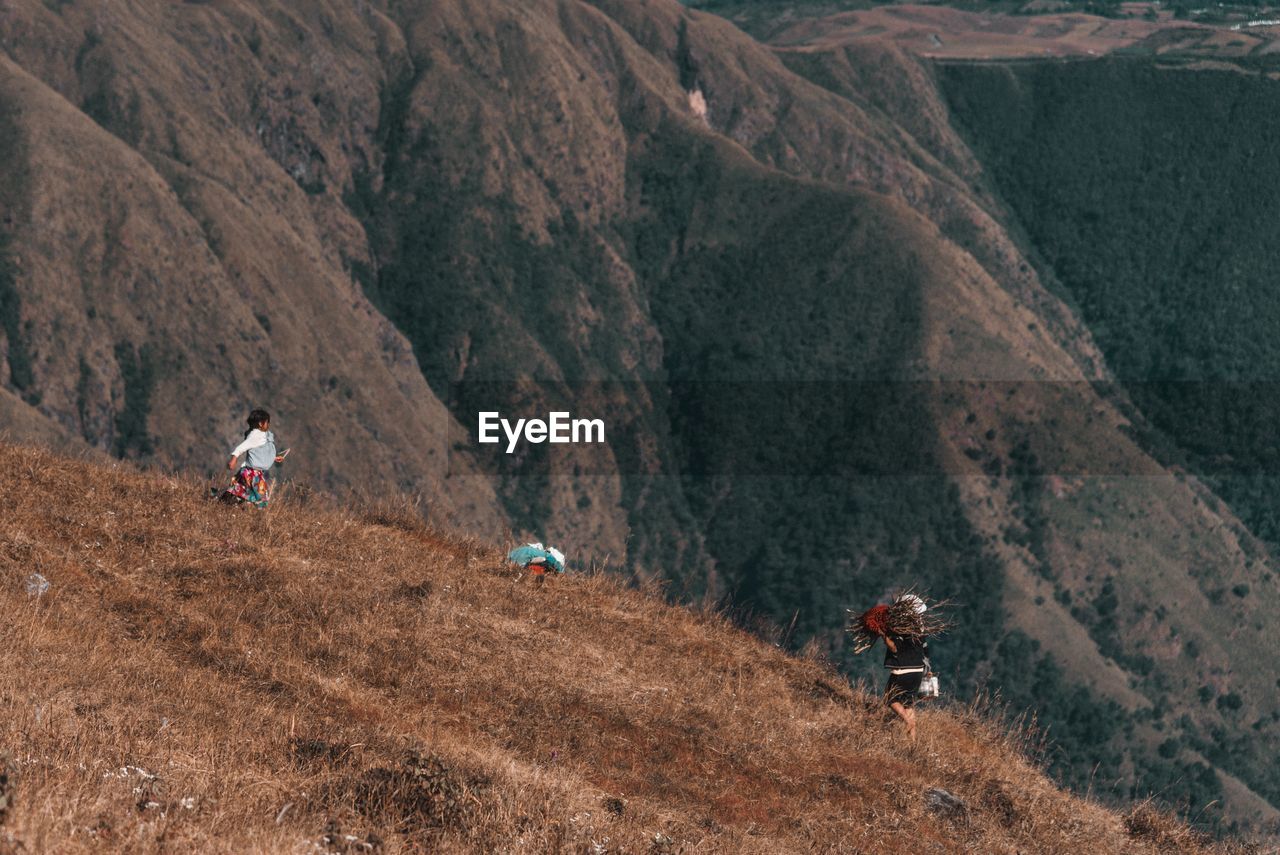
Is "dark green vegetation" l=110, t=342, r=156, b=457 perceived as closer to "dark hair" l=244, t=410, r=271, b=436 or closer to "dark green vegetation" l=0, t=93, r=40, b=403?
"dark green vegetation" l=0, t=93, r=40, b=403

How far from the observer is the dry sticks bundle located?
17.2 meters

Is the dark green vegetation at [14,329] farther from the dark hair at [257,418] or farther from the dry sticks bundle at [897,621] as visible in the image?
the dry sticks bundle at [897,621]

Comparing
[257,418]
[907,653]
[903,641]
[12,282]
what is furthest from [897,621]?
[12,282]

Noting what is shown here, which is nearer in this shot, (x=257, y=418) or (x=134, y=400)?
(x=257, y=418)

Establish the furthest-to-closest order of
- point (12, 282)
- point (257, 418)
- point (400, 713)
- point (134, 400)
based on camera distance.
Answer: point (134, 400), point (12, 282), point (257, 418), point (400, 713)

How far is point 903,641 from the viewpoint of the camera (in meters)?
17.3

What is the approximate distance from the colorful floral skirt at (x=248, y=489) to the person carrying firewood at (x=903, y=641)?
7947 millimetres

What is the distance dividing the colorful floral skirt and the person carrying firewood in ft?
26.1

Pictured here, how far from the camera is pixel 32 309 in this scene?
172m

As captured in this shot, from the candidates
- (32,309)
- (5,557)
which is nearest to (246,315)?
(32,309)

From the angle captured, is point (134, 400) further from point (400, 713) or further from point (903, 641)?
point (400, 713)

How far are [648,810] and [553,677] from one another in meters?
3.16

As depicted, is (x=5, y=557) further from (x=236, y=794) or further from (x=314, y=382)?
(x=314, y=382)

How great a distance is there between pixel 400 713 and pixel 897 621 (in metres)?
6.54
